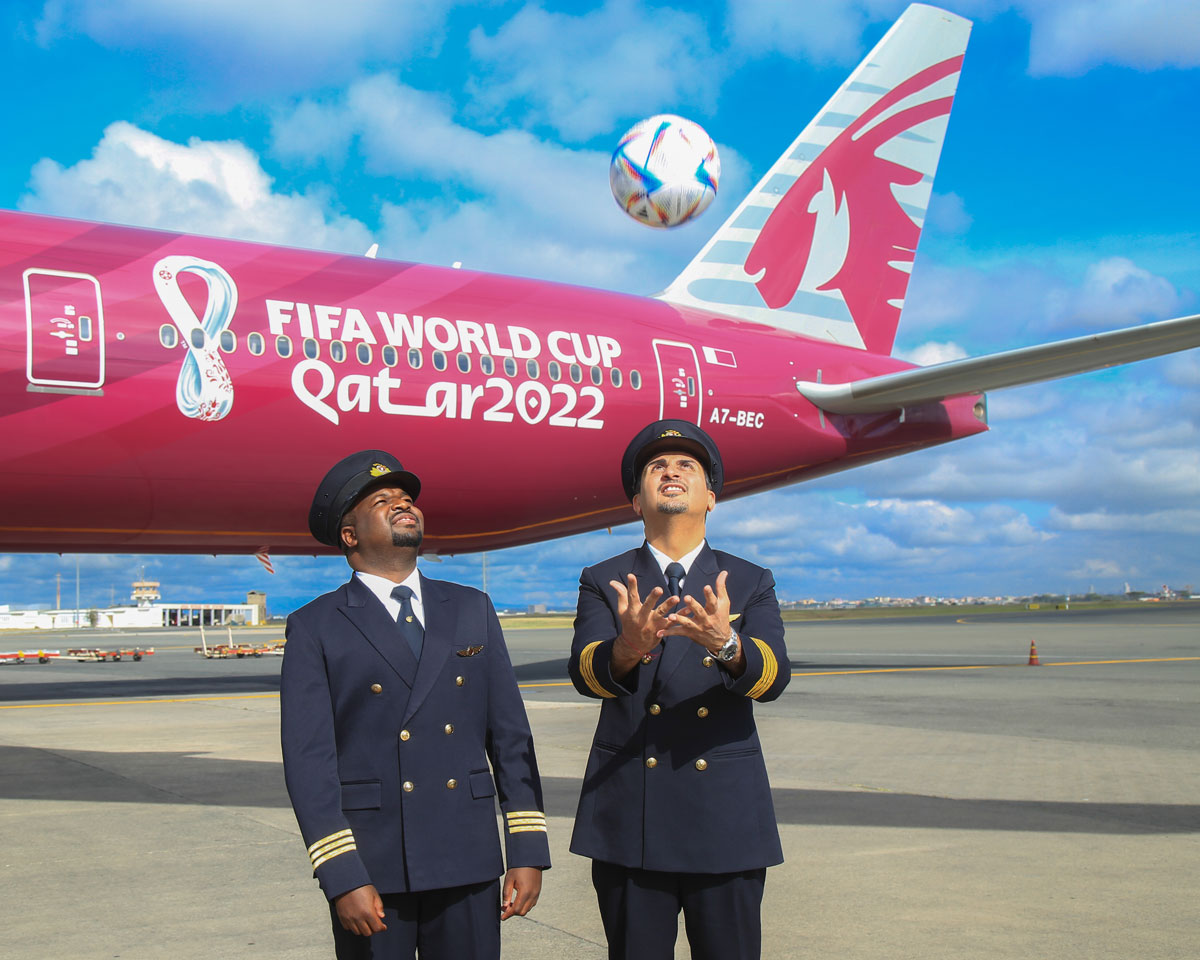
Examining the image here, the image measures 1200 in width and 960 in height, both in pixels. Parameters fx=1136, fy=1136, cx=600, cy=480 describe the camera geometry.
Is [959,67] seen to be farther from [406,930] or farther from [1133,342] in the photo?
[406,930]

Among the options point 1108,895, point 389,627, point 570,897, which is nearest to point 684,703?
point 389,627

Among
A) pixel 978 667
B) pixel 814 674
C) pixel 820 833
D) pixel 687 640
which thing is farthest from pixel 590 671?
pixel 978 667

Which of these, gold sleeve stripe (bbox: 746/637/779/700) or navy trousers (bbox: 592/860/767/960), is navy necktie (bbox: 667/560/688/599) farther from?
navy trousers (bbox: 592/860/767/960)

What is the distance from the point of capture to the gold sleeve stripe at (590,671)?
305cm

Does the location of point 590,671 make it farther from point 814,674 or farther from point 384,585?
point 814,674

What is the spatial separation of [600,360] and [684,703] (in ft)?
39.7

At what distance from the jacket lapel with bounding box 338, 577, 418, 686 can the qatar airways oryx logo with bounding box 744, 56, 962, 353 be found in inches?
635

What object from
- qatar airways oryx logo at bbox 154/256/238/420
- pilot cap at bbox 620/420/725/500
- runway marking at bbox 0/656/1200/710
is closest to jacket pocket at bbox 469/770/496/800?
pilot cap at bbox 620/420/725/500

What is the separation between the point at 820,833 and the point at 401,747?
391cm

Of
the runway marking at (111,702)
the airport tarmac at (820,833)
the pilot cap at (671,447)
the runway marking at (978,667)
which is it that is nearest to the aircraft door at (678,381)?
the airport tarmac at (820,833)

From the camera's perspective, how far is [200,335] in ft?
38.3

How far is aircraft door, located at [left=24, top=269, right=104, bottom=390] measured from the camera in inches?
419

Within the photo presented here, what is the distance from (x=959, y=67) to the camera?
67.9ft

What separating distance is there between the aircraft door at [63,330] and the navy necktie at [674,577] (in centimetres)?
933
